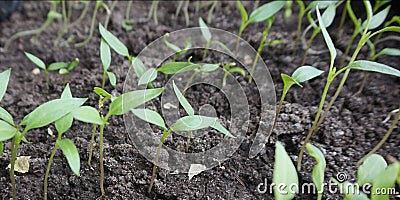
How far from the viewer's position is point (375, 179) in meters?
0.71

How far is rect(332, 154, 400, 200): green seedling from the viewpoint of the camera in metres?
0.64

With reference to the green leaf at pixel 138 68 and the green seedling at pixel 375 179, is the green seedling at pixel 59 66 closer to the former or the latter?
the green leaf at pixel 138 68

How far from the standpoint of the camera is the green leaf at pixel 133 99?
0.76 m

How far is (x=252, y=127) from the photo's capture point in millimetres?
1068

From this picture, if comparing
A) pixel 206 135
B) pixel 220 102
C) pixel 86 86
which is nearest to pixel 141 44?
pixel 86 86

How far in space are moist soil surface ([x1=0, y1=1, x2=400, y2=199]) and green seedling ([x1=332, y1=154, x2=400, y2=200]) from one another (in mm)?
154

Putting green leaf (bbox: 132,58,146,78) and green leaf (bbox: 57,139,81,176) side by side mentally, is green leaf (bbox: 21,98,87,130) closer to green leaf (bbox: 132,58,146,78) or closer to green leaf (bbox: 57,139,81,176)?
green leaf (bbox: 57,139,81,176)

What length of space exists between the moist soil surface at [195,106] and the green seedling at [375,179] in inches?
6.0

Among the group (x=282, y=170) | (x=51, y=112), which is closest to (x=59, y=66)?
(x=51, y=112)

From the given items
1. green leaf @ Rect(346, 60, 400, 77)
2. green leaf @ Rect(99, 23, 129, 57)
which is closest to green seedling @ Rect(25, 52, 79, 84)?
green leaf @ Rect(99, 23, 129, 57)

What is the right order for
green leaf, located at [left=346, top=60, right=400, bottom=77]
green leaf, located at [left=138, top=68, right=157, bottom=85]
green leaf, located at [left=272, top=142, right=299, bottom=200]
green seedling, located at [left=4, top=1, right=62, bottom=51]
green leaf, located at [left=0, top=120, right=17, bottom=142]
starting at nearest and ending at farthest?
green leaf, located at [left=272, top=142, right=299, bottom=200]
green leaf, located at [left=0, top=120, right=17, bottom=142]
green leaf, located at [left=346, top=60, right=400, bottom=77]
green leaf, located at [left=138, top=68, right=157, bottom=85]
green seedling, located at [left=4, top=1, right=62, bottom=51]

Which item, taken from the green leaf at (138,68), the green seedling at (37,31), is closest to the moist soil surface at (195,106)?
the green seedling at (37,31)

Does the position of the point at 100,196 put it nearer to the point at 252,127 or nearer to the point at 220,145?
the point at 220,145

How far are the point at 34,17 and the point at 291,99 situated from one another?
0.90 meters
